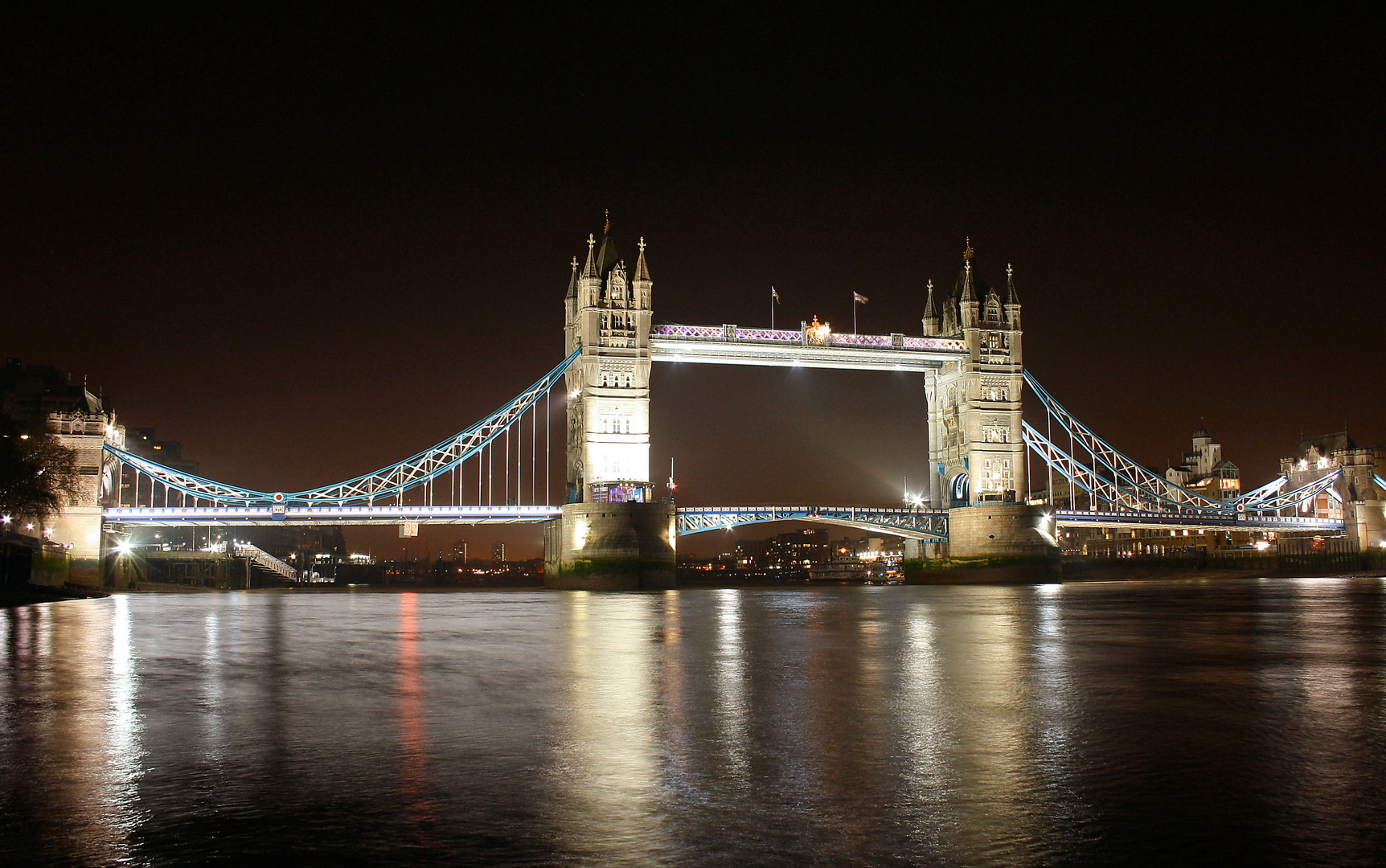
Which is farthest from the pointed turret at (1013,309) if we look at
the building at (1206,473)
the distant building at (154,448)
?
the distant building at (154,448)

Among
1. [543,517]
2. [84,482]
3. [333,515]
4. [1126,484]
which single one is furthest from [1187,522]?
[84,482]

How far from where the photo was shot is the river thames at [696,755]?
6.09 m

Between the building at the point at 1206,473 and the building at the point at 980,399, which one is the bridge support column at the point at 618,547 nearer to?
the building at the point at 980,399

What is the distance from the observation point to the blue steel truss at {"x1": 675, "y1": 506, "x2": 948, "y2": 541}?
62.9 metres

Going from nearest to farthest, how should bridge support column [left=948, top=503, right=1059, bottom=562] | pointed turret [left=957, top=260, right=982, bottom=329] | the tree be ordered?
the tree → bridge support column [left=948, top=503, right=1059, bottom=562] → pointed turret [left=957, top=260, right=982, bottom=329]

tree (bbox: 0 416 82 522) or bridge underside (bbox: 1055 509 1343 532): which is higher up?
tree (bbox: 0 416 82 522)

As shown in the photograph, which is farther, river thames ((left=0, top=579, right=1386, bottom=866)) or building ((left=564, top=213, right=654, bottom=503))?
building ((left=564, top=213, right=654, bottom=503))

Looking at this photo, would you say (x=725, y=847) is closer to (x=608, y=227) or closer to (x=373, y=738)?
(x=373, y=738)

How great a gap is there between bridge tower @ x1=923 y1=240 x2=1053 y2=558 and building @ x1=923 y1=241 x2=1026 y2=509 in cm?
5

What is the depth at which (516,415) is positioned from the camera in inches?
2576

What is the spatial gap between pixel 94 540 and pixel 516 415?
22.4m

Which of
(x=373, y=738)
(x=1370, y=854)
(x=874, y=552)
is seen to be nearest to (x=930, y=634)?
(x=373, y=738)

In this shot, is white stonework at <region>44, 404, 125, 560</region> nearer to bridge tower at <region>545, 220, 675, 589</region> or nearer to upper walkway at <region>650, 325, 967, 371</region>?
bridge tower at <region>545, 220, 675, 589</region>

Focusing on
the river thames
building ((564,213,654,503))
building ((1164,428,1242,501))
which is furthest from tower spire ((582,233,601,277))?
building ((1164,428,1242,501))
